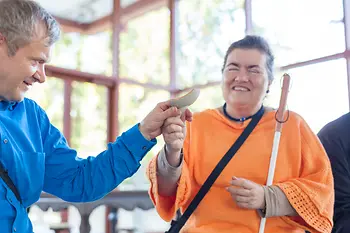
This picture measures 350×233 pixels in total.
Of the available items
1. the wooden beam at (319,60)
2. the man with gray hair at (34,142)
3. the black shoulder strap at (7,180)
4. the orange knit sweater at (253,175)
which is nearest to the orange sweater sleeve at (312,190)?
the orange knit sweater at (253,175)

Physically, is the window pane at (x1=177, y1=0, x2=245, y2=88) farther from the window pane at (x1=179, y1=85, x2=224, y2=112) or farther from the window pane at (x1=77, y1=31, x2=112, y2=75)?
the window pane at (x1=77, y1=31, x2=112, y2=75)

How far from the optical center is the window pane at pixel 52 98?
5.70 metres

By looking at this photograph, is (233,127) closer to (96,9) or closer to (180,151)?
(180,151)

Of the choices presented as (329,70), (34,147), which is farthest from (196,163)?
(329,70)

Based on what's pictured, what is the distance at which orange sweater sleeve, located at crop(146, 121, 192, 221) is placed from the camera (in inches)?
63.8

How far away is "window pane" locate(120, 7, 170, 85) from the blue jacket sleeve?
16.1ft

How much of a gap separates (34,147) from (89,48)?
195 inches

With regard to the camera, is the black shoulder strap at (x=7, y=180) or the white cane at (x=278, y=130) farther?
the white cane at (x=278, y=130)

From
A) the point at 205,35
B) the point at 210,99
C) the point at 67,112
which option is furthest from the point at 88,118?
the point at 205,35

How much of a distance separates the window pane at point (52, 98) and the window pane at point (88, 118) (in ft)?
0.54

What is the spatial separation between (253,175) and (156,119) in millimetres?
459

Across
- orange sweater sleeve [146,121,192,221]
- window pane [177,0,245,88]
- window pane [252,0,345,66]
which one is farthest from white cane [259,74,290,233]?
window pane [177,0,245,88]

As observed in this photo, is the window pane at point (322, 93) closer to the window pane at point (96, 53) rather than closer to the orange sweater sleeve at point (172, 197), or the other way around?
the window pane at point (96, 53)

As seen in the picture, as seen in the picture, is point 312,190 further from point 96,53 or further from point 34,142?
point 96,53
